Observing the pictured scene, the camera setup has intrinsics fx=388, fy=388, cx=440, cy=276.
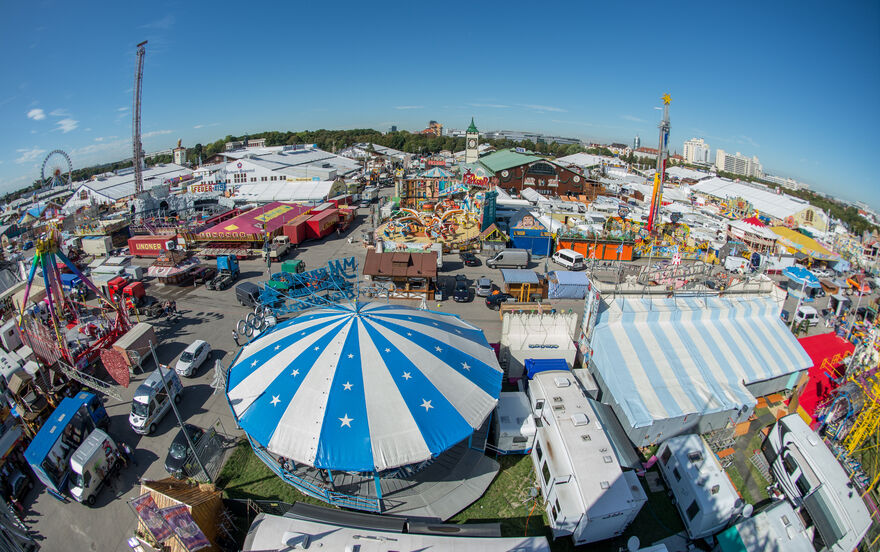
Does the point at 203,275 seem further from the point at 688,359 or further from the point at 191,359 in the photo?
the point at 688,359

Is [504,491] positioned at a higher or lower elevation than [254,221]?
lower

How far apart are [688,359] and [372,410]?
12101 mm

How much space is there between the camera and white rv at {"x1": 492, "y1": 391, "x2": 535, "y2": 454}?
12.6m

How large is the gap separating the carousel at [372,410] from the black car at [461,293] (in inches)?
431

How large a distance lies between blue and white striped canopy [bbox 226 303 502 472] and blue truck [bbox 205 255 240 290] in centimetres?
1442

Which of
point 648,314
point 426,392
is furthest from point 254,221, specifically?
point 648,314

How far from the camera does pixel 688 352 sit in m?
15.0

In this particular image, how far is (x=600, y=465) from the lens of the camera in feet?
34.0

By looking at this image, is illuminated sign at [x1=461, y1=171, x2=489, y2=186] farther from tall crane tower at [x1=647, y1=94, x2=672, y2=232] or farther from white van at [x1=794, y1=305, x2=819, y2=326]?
white van at [x1=794, y1=305, x2=819, y2=326]

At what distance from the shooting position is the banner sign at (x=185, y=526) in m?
9.16

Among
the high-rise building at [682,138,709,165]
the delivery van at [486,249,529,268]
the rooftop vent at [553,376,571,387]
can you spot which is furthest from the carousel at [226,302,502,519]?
the high-rise building at [682,138,709,165]

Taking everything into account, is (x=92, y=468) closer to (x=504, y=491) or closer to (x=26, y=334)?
(x=26, y=334)

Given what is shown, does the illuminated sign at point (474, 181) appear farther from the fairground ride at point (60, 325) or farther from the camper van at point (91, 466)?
the camper van at point (91, 466)

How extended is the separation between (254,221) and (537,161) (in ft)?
130
